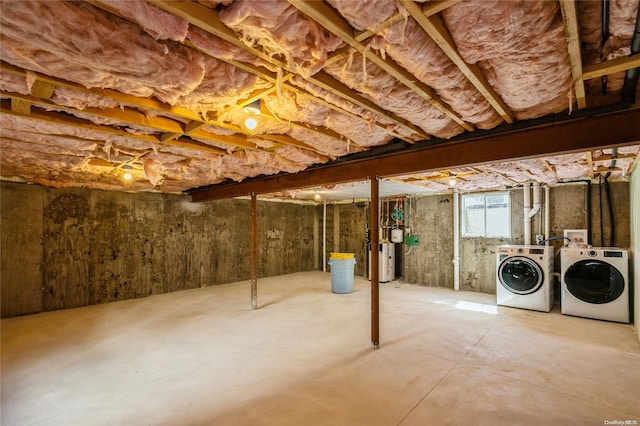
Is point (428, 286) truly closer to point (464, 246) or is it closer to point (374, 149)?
point (464, 246)

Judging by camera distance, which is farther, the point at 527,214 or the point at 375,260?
the point at 527,214

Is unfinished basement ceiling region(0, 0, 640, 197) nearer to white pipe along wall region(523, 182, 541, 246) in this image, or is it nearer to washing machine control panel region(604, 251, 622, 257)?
washing machine control panel region(604, 251, 622, 257)

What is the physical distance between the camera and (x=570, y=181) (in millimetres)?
5027

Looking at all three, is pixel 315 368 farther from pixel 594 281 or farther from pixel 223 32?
pixel 594 281

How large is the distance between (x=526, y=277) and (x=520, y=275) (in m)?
0.08

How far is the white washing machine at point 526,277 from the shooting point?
458 centimetres

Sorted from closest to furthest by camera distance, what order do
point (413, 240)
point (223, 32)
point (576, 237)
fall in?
point (223, 32)
point (576, 237)
point (413, 240)

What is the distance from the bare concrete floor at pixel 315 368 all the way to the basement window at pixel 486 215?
1842 mm

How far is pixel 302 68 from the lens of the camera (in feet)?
4.94

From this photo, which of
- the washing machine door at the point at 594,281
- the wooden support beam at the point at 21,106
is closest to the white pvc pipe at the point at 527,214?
the washing machine door at the point at 594,281

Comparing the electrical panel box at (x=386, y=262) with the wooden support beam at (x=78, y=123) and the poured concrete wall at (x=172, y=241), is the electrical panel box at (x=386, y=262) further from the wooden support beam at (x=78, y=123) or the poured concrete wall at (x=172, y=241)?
the wooden support beam at (x=78, y=123)

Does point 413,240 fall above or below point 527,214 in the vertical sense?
below

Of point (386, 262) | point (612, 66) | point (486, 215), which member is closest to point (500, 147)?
point (612, 66)

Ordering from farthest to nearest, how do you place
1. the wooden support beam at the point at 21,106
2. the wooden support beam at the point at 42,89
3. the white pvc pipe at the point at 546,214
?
1. the white pvc pipe at the point at 546,214
2. the wooden support beam at the point at 21,106
3. the wooden support beam at the point at 42,89
